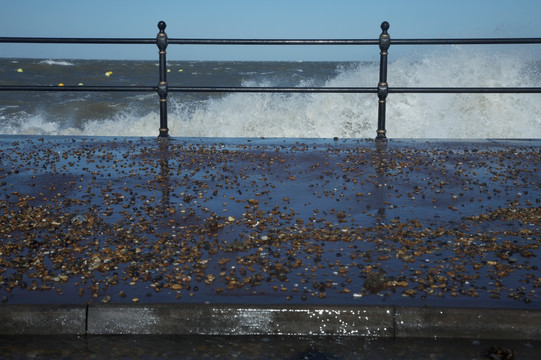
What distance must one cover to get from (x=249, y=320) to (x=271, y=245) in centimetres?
87

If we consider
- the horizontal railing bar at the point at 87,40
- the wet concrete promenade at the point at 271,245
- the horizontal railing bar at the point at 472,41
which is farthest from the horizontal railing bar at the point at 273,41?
the wet concrete promenade at the point at 271,245

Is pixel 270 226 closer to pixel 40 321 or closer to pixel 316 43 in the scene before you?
pixel 40 321

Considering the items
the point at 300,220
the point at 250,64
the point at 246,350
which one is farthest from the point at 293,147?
the point at 250,64

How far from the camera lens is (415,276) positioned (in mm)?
2719

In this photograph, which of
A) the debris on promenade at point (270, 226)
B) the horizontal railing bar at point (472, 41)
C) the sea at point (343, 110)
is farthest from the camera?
the sea at point (343, 110)

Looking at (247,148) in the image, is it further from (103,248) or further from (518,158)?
(103,248)

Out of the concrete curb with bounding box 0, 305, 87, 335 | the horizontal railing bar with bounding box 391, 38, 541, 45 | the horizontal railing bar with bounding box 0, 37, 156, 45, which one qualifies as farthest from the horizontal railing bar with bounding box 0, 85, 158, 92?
the concrete curb with bounding box 0, 305, 87, 335

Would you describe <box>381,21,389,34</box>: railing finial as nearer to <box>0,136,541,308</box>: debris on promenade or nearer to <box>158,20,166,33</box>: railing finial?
<box>0,136,541,308</box>: debris on promenade

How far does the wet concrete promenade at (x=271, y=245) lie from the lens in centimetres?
233

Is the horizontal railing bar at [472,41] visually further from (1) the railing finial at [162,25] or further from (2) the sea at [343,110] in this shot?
(2) the sea at [343,110]

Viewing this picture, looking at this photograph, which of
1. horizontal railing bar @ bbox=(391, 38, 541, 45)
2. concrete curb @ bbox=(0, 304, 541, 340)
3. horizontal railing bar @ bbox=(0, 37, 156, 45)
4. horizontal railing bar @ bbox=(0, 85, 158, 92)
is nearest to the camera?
concrete curb @ bbox=(0, 304, 541, 340)

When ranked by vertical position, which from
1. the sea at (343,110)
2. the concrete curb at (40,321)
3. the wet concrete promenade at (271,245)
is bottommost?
the concrete curb at (40,321)

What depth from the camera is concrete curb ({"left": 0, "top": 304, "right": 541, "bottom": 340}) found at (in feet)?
7.55

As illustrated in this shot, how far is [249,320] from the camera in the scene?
2344 mm
